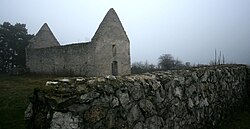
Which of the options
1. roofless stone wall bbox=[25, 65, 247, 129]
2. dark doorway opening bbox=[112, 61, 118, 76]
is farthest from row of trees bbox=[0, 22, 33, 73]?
roofless stone wall bbox=[25, 65, 247, 129]

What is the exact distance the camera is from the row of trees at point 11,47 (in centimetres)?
4131

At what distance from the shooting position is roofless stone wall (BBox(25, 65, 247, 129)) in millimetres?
2719

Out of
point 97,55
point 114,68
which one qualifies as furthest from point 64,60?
point 114,68

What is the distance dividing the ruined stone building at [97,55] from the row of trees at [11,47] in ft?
45.3

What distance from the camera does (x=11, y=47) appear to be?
4150 centimetres

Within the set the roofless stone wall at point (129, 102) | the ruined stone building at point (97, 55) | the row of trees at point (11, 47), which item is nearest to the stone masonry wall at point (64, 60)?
the ruined stone building at point (97, 55)

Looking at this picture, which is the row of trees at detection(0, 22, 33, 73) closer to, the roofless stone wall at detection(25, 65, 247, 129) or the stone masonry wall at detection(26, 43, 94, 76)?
the stone masonry wall at detection(26, 43, 94, 76)

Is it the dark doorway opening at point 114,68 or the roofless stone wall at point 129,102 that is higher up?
the dark doorway opening at point 114,68

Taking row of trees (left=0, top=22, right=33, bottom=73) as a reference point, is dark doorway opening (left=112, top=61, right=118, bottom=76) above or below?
below

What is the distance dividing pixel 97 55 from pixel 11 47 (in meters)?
24.1

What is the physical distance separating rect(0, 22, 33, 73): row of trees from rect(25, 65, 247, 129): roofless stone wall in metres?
40.0

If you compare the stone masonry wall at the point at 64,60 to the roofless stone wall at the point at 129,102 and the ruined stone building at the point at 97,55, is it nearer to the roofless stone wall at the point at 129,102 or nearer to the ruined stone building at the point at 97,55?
the ruined stone building at the point at 97,55

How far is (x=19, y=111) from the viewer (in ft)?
30.5

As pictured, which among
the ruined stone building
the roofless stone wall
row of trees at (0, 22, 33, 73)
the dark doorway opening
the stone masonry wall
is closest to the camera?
the roofless stone wall
